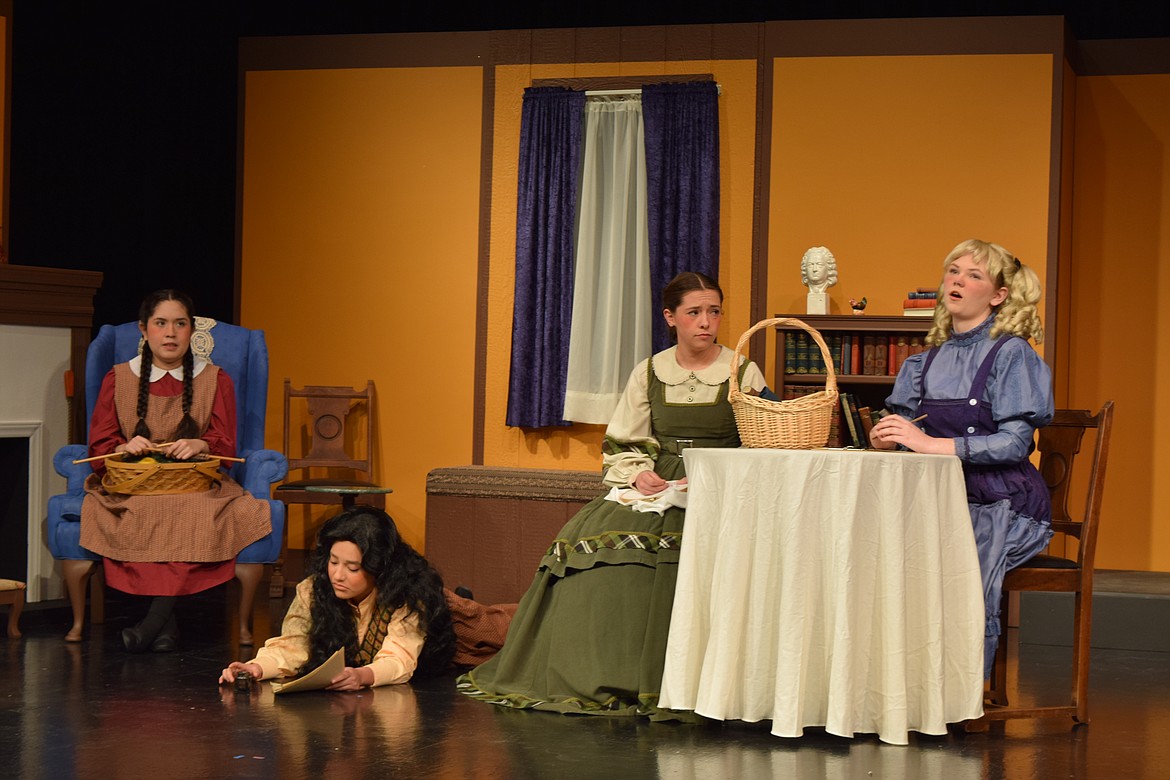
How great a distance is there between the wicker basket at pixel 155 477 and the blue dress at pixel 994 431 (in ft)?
8.58

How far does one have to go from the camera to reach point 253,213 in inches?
281

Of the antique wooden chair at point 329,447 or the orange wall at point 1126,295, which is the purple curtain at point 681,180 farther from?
the orange wall at point 1126,295

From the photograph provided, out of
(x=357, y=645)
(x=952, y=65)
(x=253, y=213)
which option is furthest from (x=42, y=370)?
(x=952, y=65)

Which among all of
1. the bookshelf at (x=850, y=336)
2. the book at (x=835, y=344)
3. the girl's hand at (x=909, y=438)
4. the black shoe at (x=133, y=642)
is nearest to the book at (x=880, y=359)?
the bookshelf at (x=850, y=336)

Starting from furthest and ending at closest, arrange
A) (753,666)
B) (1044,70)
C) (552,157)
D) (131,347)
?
1. (552,157)
2. (1044,70)
3. (131,347)
4. (753,666)

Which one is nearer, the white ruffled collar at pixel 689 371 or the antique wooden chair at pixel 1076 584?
the antique wooden chair at pixel 1076 584

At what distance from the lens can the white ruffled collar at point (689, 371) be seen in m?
4.24

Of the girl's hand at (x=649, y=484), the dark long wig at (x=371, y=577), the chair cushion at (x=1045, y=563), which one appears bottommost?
the dark long wig at (x=371, y=577)

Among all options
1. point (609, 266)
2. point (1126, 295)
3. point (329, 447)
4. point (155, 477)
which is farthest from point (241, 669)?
point (1126, 295)

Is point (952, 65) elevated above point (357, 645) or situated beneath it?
elevated above

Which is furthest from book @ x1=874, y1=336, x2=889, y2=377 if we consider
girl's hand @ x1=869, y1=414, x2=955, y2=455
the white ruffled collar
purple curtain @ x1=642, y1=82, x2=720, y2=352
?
girl's hand @ x1=869, y1=414, x2=955, y2=455

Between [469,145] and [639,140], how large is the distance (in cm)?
90

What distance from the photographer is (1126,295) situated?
6.49 meters

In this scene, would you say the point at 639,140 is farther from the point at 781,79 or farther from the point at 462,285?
the point at 462,285
